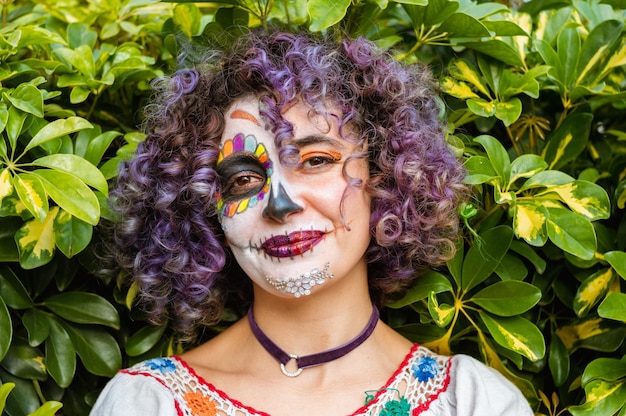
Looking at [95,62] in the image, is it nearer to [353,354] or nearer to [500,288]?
[353,354]

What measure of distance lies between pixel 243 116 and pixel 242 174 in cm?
10

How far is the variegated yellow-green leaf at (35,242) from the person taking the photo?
153 cm

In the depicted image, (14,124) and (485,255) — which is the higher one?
(14,124)

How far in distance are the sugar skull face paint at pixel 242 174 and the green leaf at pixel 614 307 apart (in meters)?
0.61

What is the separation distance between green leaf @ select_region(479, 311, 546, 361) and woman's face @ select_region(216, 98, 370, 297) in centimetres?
31

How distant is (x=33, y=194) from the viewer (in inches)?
55.7

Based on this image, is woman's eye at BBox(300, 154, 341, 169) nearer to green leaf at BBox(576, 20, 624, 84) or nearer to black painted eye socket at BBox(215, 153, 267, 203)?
black painted eye socket at BBox(215, 153, 267, 203)

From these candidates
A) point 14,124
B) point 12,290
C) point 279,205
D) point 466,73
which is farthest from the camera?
point 466,73

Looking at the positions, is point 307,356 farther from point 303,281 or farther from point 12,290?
point 12,290

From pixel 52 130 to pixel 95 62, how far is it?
0.94 feet

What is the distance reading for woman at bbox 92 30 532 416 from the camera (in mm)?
1429

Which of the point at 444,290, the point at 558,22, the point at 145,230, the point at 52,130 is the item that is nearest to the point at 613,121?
the point at 558,22

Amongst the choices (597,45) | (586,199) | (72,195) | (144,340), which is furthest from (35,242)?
(597,45)

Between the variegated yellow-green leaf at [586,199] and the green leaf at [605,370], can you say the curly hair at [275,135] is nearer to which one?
the variegated yellow-green leaf at [586,199]
